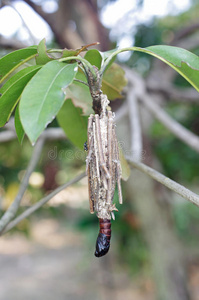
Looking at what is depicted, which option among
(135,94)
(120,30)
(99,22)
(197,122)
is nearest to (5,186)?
(135,94)

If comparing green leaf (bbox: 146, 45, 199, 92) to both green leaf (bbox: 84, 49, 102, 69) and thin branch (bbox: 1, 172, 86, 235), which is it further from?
thin branch (bbox: 1, 172, 86, 235)

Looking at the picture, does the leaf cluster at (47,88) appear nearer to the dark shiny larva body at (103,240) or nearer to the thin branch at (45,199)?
the thin branch at (45,199)

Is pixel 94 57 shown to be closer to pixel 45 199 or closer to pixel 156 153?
pixel 45 199

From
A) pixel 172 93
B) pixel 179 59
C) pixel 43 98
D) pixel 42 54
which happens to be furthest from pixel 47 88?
pixel 172 93

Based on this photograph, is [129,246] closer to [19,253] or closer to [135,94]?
[135,94]

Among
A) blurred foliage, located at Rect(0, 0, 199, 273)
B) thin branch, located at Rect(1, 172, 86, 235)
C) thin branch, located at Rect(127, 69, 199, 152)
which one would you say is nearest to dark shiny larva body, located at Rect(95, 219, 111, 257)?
thin branch, located at Rect(1, 172, 86, 235)
